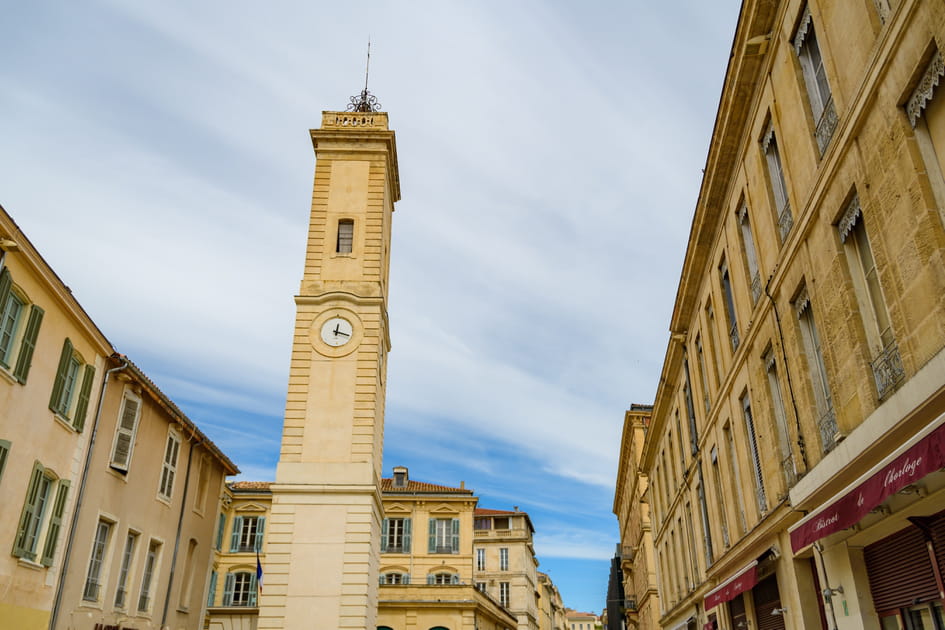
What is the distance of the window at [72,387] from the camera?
14.4 m

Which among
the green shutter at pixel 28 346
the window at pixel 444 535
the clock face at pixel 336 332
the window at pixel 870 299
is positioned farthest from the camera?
the window at pixel 444 535

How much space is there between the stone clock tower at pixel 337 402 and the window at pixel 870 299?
17.3 meters

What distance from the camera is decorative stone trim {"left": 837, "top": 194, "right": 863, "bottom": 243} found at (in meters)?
8.84

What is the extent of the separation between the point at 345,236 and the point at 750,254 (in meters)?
16.4

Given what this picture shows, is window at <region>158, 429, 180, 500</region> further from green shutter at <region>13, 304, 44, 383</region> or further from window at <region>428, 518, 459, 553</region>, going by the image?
window at <region>428, 518, 459, 553</region>

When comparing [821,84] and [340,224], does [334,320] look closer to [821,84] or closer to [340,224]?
[340,224]

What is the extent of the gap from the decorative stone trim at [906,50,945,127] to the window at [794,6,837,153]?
7.07 feet

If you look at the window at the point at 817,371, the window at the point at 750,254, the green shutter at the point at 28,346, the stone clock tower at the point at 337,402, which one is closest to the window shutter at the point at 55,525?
the green shutter at the point at 28,346

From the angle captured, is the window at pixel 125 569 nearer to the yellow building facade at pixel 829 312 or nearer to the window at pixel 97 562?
the window at pixel 97 562

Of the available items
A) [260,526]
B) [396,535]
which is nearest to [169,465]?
[260,526]

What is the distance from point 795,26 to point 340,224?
19279 mm

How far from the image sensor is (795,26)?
10.9m

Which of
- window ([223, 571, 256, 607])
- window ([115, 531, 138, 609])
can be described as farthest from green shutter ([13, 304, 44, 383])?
window ([223, 571, 256, 607])

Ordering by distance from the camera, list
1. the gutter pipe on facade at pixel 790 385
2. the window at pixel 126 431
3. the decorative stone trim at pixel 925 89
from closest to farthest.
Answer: the decorative stone trim at pixel 925 89
the gutter pipe on facade at pixel 790 385
the window at pixel 126 431
